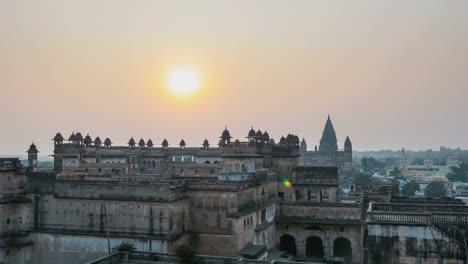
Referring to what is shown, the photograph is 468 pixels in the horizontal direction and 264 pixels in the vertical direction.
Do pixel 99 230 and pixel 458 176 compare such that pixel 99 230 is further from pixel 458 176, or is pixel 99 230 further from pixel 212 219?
pixel 458 176

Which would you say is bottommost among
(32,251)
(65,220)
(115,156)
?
(32,251)

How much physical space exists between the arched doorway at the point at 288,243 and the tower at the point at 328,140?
115m

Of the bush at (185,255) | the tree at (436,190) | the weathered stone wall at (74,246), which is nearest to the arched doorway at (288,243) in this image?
the weathered stone wall at (74,246)

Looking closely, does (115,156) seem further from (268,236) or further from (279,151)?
(268,236)

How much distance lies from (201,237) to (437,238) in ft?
60.7

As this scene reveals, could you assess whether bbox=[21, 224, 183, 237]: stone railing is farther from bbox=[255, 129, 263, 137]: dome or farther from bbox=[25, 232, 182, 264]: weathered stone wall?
bbox=[255, 129, 263, 137]: dome

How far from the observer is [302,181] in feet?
170

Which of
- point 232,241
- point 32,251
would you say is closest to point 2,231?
point 32,251

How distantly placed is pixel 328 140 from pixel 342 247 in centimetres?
11663

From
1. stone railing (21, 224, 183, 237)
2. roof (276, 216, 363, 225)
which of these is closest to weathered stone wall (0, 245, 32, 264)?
stone railing (21, 224, 183, 237)

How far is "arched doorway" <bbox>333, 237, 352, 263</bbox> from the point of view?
151 feet

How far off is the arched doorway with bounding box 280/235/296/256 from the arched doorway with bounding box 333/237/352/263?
4.08m

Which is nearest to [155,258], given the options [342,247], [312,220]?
[312,220]

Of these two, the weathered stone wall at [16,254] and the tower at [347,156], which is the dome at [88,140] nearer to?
the weathered stone wall at [16,254]
